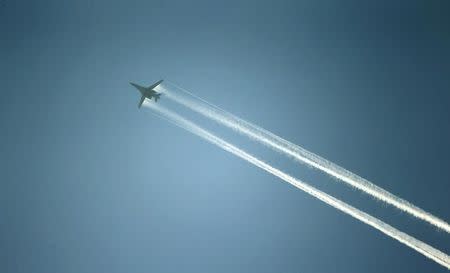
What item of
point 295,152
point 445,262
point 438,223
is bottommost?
point 445,262

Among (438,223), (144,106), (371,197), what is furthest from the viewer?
(144,106)

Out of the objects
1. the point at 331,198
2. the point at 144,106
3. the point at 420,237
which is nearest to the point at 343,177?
the point at 331,198

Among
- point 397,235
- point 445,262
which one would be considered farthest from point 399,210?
point 445,262

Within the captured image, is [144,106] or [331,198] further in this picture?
[144,106]

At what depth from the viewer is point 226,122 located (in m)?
58.6

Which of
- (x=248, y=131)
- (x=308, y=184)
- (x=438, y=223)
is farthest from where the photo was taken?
(x=248, y=131)

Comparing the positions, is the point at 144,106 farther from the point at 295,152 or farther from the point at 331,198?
the point at 331,198

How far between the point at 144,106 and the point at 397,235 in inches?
1510

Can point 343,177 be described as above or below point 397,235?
above

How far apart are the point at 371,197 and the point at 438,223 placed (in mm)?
7352

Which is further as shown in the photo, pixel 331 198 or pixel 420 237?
pixel 420 237

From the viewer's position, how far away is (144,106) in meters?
63.4

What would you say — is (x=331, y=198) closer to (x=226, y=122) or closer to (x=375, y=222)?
(x=375, y=222)

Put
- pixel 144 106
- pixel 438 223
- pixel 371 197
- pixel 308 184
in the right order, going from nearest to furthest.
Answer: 1. pixel 438 223
2. pixel 371 197
3. pixel 308 184
4. pixel 144 106
